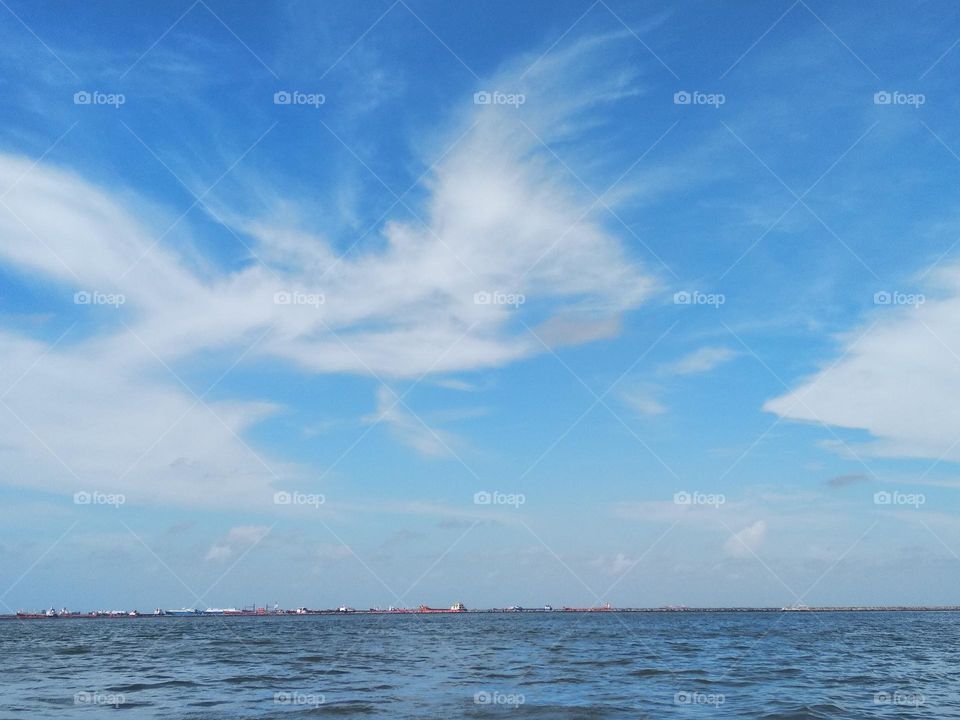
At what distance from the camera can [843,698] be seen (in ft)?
101

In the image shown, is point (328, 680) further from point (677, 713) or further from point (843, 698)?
point (843, 698)

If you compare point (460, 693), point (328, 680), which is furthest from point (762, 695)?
point (328, 680)
